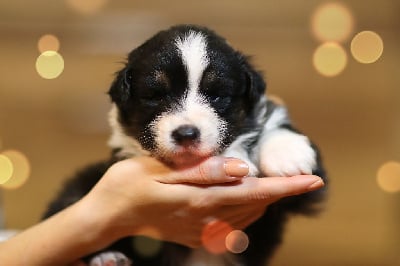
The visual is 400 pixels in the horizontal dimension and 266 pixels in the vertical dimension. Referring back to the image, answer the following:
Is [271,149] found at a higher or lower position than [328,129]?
higher

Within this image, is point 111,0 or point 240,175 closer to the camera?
point 240,175

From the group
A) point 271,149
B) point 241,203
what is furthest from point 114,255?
point 271,149

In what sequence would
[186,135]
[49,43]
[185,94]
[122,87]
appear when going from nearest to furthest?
[186,135] → [185,94] → [122,87] → [49,43]

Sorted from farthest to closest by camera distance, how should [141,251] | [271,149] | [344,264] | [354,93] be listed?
1. [354,93]
2. [344,264]
3. [141,251]
4. [271,149]

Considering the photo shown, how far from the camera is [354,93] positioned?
365 cm

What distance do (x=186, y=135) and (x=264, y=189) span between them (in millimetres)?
288

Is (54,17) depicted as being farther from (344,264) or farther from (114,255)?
(344,264)

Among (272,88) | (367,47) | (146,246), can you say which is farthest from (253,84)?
(367,47)

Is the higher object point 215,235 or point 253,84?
point 253,84

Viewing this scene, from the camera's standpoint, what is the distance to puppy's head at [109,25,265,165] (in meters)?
1.78

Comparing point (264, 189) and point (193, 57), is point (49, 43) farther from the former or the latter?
point (264, 189)

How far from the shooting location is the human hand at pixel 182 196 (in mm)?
1749

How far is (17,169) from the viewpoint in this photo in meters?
3.64

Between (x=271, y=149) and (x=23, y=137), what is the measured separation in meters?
2.31
